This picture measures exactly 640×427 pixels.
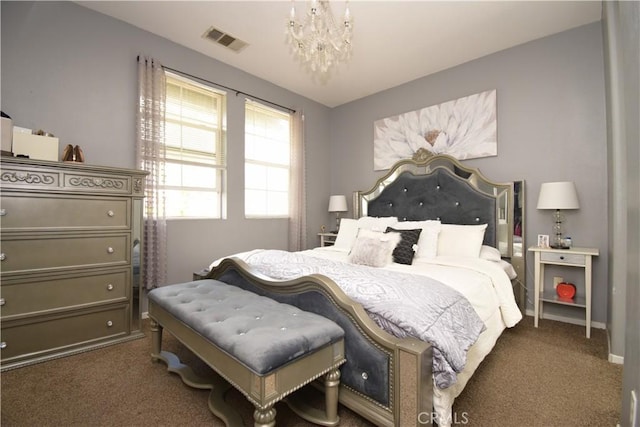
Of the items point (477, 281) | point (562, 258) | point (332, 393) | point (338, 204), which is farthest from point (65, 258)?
point (562, 258)

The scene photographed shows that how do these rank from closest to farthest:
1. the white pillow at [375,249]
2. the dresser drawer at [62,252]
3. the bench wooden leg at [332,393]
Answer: the bench wooden leg at [332,393]
the dresser drawer at [62,252]
the white pillow at [375,249]

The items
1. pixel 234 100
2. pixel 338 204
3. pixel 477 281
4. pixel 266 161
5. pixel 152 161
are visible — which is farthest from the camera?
pixel 338 204

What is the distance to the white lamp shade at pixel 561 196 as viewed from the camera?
2.56 m

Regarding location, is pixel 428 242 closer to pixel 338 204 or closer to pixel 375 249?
pixel 375 249

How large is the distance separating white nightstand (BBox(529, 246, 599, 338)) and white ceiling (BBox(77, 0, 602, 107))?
213 centimetres

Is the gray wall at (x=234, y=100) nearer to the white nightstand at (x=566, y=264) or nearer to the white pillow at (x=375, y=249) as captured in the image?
the white nightstand at (x=566, y=264)

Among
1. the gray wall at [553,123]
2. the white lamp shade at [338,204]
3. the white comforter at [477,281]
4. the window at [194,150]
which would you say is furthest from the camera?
the white lamp shade at [338,204]

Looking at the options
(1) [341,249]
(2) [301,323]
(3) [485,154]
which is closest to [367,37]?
(3) [485,154]

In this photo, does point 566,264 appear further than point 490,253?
No

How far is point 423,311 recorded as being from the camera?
4.48 ft

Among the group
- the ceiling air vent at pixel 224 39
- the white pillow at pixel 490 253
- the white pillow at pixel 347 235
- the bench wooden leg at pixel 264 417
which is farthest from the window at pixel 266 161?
the bench wooden leg at pixel 264 417

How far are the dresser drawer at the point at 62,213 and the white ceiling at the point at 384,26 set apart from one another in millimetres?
1771

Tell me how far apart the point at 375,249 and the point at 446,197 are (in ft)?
4.76

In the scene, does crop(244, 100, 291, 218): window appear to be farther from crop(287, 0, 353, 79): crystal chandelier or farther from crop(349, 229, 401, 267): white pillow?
crop(349, 229, 401, 267): white pillow
